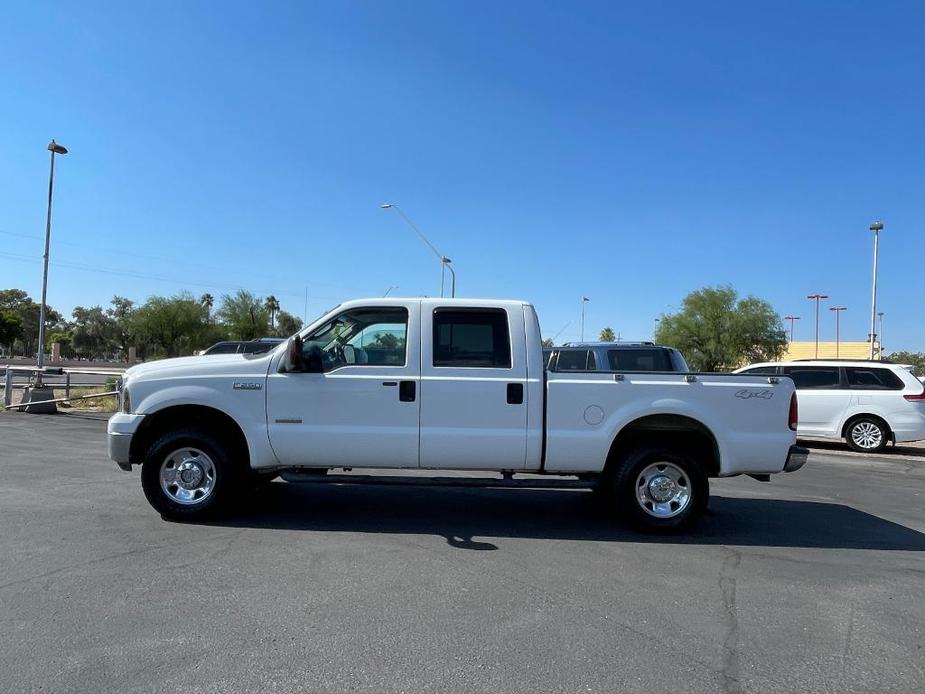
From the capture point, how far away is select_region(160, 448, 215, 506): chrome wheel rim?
614cm

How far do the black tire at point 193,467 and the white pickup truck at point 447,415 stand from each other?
0.01m

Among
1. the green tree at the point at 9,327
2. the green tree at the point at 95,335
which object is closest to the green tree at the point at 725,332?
the green tree at the point at 9,327

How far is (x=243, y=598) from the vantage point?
4312 mm

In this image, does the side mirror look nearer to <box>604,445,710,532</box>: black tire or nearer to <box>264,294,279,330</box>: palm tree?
<box>604,445,710,532</box>: black tire

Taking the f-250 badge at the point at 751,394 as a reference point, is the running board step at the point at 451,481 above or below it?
below

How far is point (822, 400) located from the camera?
13.1 m

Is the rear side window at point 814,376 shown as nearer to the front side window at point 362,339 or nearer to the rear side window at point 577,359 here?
the rear side window at point 577,359

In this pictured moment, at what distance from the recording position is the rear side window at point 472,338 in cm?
609

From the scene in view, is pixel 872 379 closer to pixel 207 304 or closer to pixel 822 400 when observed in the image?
pixel 822 400

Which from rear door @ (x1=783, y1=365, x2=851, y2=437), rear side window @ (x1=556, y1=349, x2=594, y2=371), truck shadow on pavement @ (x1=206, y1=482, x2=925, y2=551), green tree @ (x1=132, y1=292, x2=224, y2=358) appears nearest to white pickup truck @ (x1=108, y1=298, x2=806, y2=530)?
truck shadow on pavement @ (x1=206, y1=482, x2=925, y2=551)

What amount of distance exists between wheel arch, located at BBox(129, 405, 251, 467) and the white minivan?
33.1 feet

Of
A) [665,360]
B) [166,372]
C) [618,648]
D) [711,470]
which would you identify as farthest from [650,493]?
[665,360]

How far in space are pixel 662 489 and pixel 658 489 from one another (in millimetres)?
38

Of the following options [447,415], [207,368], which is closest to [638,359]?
[447,415]
